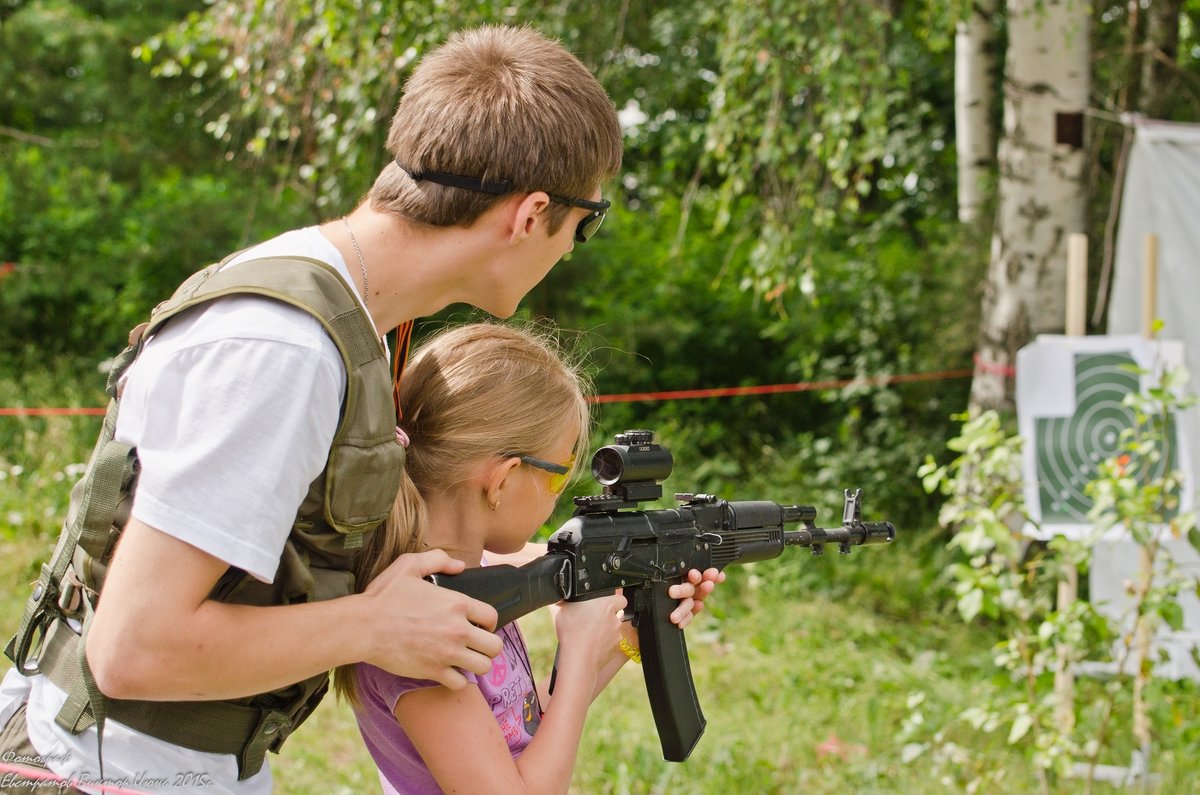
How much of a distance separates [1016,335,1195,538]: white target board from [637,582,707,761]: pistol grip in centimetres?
248

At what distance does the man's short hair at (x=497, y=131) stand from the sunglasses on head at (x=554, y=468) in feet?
1.29

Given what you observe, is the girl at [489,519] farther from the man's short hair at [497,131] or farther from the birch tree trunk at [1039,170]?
the birch tree trunk at [1039,170]

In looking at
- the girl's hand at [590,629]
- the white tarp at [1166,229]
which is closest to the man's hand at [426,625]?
the girl's hand at [590,629]

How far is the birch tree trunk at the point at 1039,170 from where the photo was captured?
4.93 meters

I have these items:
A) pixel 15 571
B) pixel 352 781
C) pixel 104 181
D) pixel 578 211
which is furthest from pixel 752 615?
pixel 104 181

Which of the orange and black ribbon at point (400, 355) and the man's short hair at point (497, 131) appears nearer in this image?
the man's short hair at point (497, 131)

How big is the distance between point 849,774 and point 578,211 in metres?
3.01

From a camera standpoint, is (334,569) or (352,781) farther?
(352,781)

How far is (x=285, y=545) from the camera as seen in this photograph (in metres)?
1.46

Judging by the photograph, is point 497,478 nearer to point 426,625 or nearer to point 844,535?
point 426,625

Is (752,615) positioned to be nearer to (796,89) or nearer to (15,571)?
(796,89)

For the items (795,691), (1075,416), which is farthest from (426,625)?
(795,691)

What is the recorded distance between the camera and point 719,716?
4.65m

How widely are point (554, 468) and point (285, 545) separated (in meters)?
0.53
